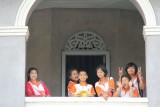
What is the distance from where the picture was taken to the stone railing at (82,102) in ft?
49.2

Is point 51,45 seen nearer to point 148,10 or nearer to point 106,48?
point 106,48

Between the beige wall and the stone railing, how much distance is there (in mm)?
2921

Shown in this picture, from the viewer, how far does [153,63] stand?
1514cm

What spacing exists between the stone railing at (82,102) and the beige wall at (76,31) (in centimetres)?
292

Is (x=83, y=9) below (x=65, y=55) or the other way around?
the other way around

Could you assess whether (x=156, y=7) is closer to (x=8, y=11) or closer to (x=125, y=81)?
(x=125, y=81)

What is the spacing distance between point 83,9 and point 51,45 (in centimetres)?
120

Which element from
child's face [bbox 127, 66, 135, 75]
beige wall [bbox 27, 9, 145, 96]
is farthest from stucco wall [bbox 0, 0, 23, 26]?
beige wall [bbox 27, 9, 145, 96]

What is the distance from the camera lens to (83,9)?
60.4 feet

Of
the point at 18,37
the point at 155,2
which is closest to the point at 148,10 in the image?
the point at 155,2

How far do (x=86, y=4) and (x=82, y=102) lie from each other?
3.77m

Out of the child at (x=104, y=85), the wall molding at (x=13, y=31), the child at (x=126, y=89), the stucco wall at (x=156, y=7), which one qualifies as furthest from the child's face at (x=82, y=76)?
the stucco wall at (x=156, y=7)

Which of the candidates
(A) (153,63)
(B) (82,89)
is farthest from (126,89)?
(B) (82,89)

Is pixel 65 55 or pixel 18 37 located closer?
pixel 18 37
